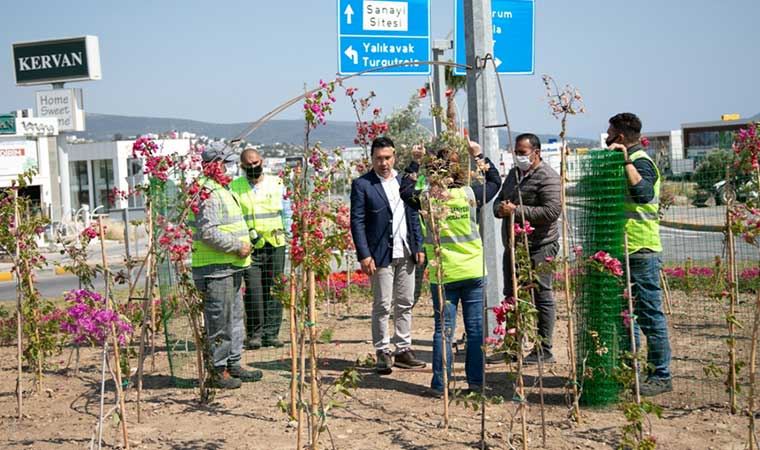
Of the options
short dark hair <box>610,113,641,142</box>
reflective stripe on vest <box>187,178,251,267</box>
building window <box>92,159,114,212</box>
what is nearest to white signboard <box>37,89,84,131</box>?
building window <box>92,159,114,212</box>

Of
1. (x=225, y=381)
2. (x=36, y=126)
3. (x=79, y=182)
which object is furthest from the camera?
(x=79, y=182)

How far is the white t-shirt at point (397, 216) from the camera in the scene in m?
6.82

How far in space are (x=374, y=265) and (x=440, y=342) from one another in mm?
1012

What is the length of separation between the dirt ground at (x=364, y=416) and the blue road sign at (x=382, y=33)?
4.70 m

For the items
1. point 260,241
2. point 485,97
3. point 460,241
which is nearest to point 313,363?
point 460,241

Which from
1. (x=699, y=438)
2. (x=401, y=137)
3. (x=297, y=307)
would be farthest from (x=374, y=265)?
(x=401, y=137)

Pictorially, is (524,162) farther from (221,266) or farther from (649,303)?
(221,266)

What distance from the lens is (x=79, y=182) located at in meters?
49.3

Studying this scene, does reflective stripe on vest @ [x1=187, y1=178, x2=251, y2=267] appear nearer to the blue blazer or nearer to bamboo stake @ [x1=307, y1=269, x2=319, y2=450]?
the blue blazer

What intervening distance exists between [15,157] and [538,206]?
2463 centimetres

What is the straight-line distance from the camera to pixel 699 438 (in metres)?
5.07

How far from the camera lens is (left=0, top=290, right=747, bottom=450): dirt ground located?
5.11m

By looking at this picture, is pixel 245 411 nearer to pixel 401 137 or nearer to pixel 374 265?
pixel 374 265

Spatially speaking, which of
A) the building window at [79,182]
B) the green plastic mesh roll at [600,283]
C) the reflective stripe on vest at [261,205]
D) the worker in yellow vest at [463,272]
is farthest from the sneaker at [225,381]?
the building window at [79,182]
